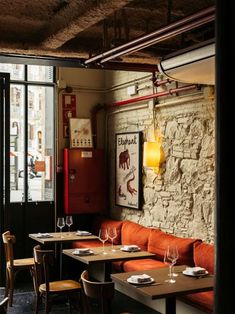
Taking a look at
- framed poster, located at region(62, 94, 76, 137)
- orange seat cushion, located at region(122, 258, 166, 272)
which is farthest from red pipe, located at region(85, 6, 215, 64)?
framed poster, located at region(62, 94, 76, 137)

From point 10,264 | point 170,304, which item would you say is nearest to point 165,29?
point 170,304

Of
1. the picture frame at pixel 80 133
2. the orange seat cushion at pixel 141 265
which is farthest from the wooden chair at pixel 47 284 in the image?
the picture frame at pixel 80 133

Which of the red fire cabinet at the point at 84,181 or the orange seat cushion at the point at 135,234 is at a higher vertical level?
the red fire cabinet at the point at 84,181

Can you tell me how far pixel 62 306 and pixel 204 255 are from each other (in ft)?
6.34

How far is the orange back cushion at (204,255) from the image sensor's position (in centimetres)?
532

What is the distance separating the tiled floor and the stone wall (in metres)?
1.06

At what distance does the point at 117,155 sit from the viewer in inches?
309

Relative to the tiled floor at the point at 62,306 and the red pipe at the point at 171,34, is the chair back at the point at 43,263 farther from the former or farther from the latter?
the red pipe at the point at 171,34

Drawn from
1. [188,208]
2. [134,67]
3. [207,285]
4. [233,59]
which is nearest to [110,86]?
[134,67]

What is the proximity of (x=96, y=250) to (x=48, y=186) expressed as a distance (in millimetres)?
2220

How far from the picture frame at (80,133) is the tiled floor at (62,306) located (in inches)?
97.5

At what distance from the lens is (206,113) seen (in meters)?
5.86

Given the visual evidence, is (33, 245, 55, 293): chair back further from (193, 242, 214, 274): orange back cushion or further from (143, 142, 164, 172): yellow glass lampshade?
(143, 142, 164, 172): yellow glass lampshade

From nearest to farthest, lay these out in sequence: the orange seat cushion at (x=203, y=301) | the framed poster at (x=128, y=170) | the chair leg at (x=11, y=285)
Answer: the orange seat cushion at (x=203, y=301) → the chair leg at (x=11, y=285) → the framed poster at (x=128, y=170)
